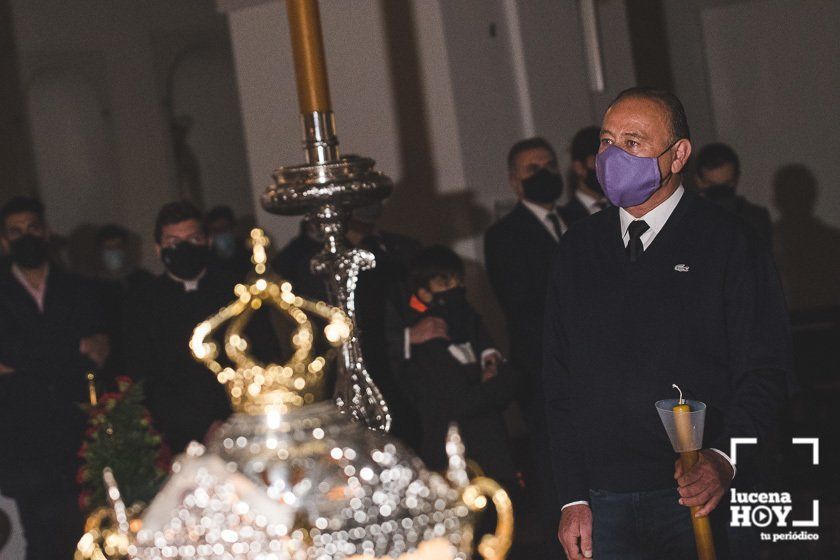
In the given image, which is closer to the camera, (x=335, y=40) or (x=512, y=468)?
(x=512, y=468)

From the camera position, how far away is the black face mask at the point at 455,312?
4.91 meters

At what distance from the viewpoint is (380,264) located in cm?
534

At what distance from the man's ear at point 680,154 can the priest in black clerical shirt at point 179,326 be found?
2318 mm

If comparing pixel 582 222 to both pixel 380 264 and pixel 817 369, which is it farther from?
pixel 817 369

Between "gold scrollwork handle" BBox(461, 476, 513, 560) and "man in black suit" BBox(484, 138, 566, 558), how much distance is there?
380cm

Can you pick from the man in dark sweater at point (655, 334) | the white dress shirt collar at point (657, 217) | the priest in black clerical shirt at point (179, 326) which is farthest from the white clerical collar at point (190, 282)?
the white dress shirt collar at point (657, 217)

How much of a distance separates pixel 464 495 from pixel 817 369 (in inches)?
247

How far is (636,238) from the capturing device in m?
2.82

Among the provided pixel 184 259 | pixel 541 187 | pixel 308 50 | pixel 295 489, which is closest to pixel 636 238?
pixel 308 50

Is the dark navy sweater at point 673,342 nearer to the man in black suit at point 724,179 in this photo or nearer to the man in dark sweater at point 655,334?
the man in dark sweater at point 655,334

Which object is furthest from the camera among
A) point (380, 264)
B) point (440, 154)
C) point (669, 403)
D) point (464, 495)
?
point (440, 154)

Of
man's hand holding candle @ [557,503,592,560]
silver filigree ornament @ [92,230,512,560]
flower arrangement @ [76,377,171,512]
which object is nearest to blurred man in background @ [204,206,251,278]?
flower arrangement @ [76,377,171,512]

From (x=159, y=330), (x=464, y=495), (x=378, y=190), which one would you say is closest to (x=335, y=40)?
(x=159, y=330)

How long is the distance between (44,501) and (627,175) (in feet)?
11.6
